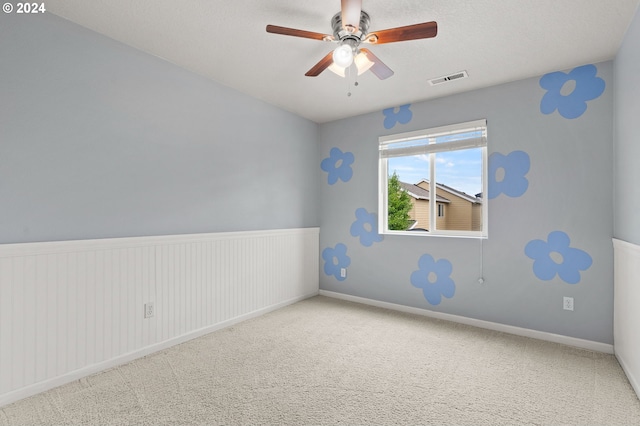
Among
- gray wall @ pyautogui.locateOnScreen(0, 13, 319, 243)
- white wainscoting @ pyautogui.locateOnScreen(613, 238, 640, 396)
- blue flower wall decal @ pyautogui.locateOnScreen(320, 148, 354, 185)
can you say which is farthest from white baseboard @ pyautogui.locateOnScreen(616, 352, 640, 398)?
gray wall @ pyautogui.locateOnScreen(0, 13, 319, 243)

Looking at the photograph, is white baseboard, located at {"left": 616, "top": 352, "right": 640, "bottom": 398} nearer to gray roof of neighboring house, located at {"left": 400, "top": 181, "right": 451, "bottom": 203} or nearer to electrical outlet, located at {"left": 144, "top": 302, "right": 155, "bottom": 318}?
gray roof of neighboring house, located at {"left": 400, "top": 181, "right": 451, "bottom": 203}

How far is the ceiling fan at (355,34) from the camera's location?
1.76 m

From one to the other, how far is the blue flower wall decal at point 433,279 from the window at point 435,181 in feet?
1.10

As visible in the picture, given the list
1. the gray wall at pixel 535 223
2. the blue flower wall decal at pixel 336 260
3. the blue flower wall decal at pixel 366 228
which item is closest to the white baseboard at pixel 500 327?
the gray wall at pixel 535 223

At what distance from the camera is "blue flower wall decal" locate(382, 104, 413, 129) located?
371 centimetres

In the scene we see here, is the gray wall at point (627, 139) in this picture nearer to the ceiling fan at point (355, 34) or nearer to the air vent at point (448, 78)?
the air vent at point (448, 78)

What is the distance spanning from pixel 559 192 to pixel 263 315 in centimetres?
316

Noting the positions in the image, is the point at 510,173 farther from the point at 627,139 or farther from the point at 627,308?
the point at 627,308

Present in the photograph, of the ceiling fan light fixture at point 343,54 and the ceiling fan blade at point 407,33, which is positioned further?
the ceiling fan light fixture at point 343,54

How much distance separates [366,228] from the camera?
13.3ft

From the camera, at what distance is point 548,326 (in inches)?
114

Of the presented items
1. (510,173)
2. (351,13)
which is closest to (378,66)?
(351,13)

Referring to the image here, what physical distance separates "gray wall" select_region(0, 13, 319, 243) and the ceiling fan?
1.33 m

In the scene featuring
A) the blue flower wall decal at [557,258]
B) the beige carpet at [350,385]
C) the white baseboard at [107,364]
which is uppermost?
the blue flower wall decal at [557,258]
